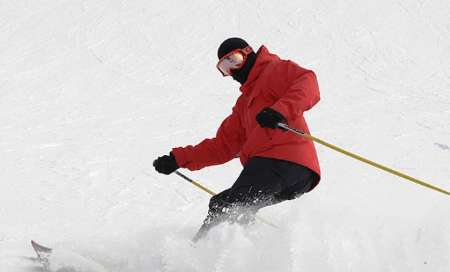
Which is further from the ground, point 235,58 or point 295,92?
point 235,58

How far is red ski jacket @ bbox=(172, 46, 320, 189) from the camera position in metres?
3.80

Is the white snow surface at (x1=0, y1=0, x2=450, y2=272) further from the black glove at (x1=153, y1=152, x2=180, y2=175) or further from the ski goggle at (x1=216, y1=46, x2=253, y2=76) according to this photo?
the ski goggle at (x1=216, y1=46, x2=253, y2=76)

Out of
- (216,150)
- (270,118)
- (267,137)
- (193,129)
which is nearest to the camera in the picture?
(270,118)

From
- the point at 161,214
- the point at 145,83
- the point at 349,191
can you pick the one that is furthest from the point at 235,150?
the point at 145,83

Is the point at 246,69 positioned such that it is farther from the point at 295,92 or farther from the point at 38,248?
the point at 38,248

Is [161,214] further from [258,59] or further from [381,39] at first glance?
[381,39]

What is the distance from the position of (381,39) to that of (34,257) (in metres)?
11.9

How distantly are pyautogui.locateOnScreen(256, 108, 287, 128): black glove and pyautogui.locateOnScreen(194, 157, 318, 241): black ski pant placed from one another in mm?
279

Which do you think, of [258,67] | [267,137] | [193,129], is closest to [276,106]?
[267,137]

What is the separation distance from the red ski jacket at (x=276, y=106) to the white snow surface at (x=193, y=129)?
1.71ft

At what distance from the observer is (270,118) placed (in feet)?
12.0

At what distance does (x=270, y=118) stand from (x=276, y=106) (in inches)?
4.5

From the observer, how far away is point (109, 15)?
15016mm

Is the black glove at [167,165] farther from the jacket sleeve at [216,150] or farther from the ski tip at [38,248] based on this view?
the ski tip at [38,248]
